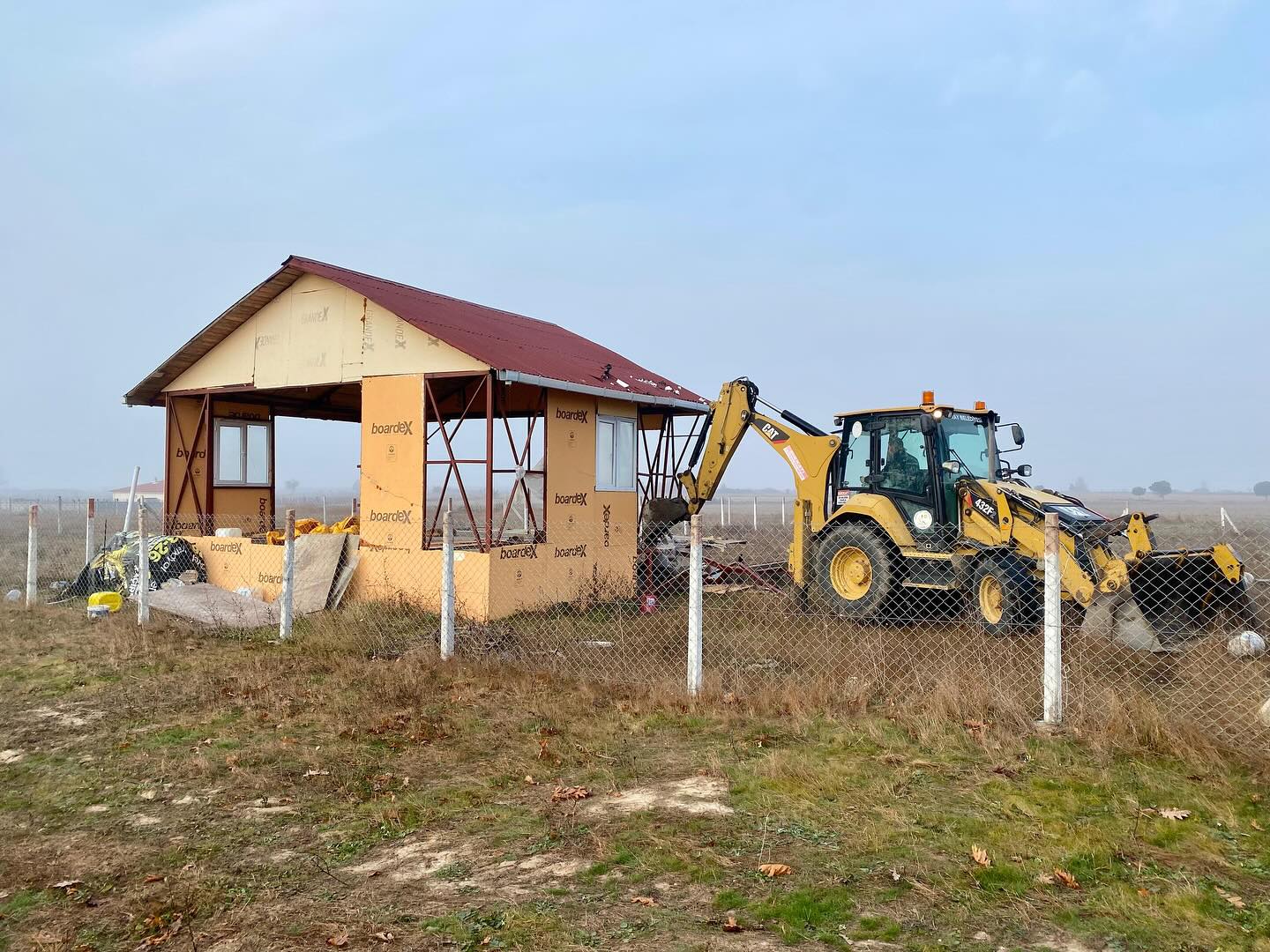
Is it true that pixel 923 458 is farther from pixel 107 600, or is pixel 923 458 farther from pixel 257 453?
pixel 257 453

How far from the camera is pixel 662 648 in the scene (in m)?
9.52

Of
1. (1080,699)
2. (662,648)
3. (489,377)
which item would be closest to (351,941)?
(1080,699)

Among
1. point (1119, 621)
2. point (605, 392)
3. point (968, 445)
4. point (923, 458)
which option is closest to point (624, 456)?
point (605, 392)

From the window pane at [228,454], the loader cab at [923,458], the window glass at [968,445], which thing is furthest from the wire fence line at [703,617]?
the window pane at [228,454]

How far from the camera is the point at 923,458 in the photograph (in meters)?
10.9

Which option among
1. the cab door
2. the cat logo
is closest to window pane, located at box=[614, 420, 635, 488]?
the cat logo

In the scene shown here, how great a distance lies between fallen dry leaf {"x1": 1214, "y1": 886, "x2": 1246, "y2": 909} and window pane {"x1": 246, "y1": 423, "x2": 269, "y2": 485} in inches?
641

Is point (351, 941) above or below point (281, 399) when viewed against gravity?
below

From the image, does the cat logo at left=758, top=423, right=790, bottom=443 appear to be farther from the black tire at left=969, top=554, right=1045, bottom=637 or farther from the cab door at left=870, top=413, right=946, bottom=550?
the black tire at left=969, top=554, right=1045, bottom=637

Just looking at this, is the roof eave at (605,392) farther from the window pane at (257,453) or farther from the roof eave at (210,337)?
the window pane at (257,453)

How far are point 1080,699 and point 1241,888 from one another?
2.16m

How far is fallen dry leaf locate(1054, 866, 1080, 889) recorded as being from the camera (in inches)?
151

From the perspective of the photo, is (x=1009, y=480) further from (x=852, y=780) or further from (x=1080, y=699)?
(x=852, y=780)

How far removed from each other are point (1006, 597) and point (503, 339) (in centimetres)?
802
